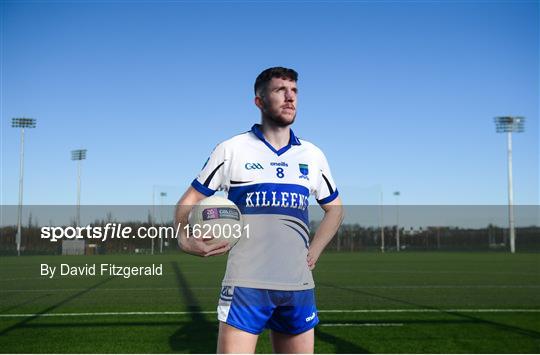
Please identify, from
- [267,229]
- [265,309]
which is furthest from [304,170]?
[265,309]

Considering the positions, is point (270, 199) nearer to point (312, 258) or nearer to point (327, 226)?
point (312, 258)

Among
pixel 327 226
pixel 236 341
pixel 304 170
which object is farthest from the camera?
pixel 327 226

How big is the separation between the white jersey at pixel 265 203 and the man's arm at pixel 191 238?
0.07 meters

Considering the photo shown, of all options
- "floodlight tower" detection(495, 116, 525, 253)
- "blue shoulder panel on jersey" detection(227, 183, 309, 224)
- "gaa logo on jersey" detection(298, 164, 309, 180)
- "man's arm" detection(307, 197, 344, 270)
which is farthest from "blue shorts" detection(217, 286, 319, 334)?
"floodlight tower" detection(495, 116, 525, 253)

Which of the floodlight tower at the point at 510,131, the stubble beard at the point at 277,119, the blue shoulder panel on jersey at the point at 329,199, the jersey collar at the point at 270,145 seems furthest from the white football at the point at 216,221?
the floodlight tower at the point at 510,131

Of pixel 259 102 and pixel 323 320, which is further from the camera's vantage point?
pixel 323 320

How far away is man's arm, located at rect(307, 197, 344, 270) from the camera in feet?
12.4

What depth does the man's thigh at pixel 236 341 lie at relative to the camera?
3338 mm

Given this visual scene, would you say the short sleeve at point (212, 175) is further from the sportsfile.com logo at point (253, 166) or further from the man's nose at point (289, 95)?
the man's nose at point (289, 95)

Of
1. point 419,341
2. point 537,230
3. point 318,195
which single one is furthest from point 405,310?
point 537,230

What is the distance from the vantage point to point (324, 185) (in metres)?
3.97

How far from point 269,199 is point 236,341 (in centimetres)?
90

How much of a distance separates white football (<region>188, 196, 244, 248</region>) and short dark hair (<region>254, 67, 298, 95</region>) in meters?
0.80

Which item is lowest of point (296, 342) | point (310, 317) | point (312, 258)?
point (296, 342)
